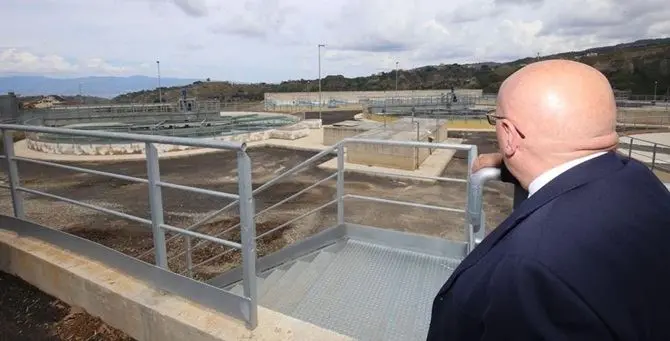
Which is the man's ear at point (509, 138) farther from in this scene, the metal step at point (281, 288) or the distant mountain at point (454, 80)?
the distant mountain at point (454, 80)

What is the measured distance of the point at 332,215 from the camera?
10070mm

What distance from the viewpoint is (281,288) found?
11.7 feet

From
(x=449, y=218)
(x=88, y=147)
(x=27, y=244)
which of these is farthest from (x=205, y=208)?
(x=88, y=147)

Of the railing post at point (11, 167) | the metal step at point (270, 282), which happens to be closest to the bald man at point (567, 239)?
the metal step at point (270, 282)

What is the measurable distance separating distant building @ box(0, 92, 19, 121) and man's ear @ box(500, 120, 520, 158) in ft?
96.6

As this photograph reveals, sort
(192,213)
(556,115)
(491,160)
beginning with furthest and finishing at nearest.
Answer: (192,213)
(491,160)
(556,115)

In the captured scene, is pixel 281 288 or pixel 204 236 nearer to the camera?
pixel 204 236

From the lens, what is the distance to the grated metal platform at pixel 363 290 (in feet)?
9.71

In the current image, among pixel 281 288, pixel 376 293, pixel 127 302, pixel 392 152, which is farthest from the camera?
pixel 392 152

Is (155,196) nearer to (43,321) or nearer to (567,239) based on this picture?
(43,321)

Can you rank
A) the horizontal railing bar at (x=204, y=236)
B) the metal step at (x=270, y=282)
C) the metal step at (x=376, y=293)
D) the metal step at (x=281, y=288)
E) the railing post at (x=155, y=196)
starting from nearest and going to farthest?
the horizontal railing bar at (x=204, y=236) → the railing post at (x=155, y=196) → the metal step at (x=376, y=293) → the metal step at (x=281, y=288) → the metal step at (x=270, y=282)

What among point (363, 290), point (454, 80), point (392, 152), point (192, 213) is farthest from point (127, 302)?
point (454, 80)

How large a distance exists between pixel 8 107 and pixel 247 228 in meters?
29.2

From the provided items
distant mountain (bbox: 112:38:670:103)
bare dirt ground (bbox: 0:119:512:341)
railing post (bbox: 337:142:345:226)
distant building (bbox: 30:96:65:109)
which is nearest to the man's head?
bare dirt ground (bbox: 0:119:512:341)
